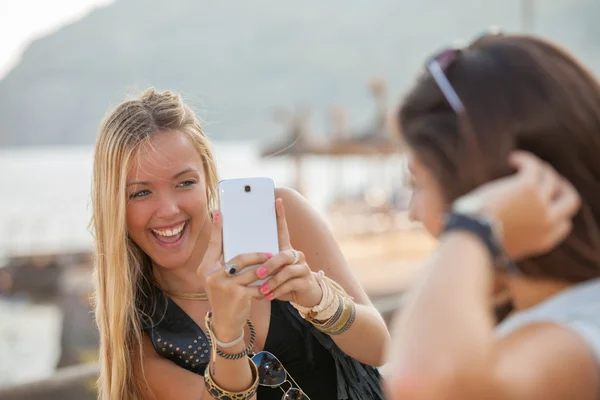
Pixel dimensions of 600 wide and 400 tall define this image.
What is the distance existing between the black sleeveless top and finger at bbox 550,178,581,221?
1.27 meters

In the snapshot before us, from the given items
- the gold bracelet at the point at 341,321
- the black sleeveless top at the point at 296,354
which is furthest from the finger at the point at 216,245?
the black sleeveless top at the point at 296,354

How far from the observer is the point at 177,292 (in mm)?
2508

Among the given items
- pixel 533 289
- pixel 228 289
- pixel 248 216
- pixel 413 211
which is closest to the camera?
pixel 533 289

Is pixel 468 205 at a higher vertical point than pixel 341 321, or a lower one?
higher

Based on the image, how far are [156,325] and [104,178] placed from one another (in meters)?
0.56

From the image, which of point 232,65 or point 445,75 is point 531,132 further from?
point 232,65

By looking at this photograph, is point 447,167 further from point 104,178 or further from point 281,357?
point 104,178

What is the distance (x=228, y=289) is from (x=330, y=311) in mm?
398

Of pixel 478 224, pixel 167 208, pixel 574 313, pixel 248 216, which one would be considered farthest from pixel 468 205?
pixel 167 208

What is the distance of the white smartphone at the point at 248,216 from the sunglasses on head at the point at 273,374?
503 millimetres

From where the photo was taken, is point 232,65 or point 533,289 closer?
point 533,289

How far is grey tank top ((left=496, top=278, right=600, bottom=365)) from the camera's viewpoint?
1.12 meters

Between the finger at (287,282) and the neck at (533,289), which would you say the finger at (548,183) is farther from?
the finger at (287,282)

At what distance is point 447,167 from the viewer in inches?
49.9
